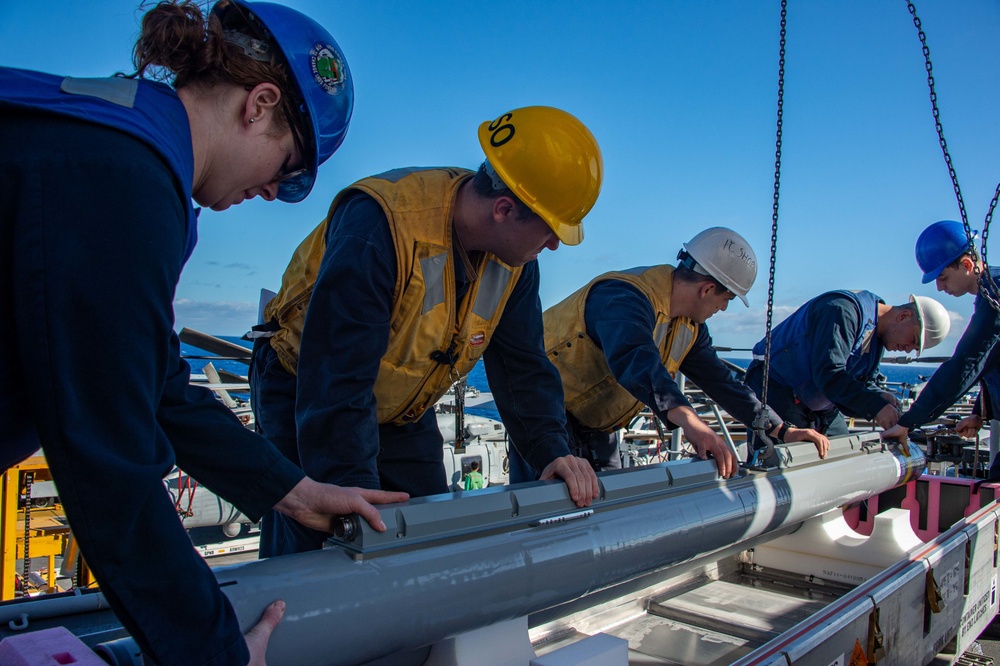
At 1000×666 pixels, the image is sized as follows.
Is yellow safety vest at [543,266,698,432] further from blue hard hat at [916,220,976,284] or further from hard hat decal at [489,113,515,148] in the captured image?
blue hard hat at [916,220,976,284]

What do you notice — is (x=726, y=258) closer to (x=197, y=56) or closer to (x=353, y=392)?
(x=353, y=392)

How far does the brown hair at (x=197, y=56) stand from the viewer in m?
1.02

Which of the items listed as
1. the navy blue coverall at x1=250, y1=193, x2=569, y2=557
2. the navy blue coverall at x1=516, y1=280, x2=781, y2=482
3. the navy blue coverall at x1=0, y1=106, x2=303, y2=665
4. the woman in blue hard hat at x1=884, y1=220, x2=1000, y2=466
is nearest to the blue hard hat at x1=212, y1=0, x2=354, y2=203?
the navy blue coverall at x1=0, y1=106, x2=303, y2=665

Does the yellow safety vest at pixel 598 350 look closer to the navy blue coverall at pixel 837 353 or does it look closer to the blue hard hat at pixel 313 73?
the navy blue coverall at pixel 837 353

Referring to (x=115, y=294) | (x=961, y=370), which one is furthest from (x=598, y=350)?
(x=115, y=294)

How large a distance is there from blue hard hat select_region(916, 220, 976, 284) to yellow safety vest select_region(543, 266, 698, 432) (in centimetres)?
185

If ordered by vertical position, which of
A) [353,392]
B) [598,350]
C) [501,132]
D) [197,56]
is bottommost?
[353,392]

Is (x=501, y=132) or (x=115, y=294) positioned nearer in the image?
(x=115, y=294)

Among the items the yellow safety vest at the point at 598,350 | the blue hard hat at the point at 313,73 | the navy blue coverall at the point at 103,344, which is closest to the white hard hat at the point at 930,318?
the yellow safety vest at the point at 598,350

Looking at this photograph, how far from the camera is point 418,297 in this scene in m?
1.90

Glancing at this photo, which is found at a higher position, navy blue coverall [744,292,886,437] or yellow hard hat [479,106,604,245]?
yellow hard hat [479,106,604,245]

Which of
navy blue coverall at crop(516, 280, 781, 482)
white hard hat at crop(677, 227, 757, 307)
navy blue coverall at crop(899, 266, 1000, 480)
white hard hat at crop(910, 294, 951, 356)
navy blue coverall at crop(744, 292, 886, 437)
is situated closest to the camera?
navy blue coverall at crop(516, 280, 781, 482)

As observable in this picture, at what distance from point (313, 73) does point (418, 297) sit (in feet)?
2.67

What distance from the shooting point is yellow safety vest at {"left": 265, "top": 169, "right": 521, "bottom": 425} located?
1881mm
